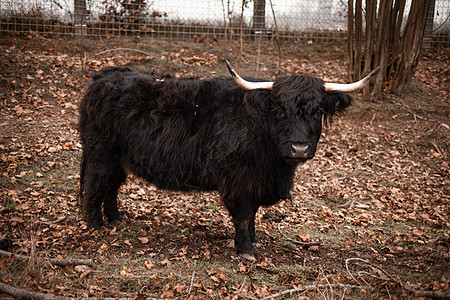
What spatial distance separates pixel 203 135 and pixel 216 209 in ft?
6.12

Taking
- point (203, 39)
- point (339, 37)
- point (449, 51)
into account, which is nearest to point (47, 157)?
point (203, 39)

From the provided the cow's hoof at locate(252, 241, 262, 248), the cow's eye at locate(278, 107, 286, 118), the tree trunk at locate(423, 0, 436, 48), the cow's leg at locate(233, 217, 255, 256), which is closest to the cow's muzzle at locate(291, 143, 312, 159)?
the cow's eye at locate(278, 107, 286, 118)

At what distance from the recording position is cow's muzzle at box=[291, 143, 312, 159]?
161 inches

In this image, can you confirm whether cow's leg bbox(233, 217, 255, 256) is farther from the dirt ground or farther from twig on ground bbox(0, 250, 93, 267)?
twig on ground bbox(0, 250, 93, 267)

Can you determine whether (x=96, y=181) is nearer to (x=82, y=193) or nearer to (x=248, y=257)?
(x=82, y=193)

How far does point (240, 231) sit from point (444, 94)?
8263 mm

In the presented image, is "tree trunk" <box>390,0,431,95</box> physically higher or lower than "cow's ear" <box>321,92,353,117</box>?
higher

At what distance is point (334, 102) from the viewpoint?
15.1 feet

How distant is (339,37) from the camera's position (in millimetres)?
12516

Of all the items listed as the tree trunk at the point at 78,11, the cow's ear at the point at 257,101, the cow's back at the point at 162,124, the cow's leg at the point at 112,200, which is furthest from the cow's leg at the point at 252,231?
the tree trunk at the point at 78,11

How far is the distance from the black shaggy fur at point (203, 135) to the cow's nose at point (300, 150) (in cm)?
4

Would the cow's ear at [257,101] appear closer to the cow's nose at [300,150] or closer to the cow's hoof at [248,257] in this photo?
the cow's nose at [300,150]

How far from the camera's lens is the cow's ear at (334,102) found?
→ 4.52 metres

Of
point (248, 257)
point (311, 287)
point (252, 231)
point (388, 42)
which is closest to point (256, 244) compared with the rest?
point (252, 231)
